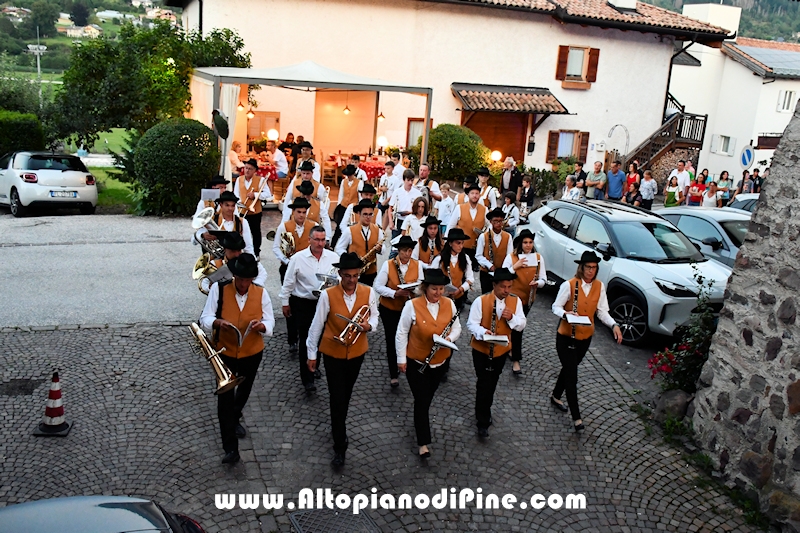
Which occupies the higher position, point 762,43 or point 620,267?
point 762,43

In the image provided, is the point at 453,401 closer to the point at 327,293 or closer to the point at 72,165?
the point at 327,293

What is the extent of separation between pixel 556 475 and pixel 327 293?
2.74 metres

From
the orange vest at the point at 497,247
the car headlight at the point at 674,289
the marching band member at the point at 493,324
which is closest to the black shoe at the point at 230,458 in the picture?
the marching band member at the point at 493,324

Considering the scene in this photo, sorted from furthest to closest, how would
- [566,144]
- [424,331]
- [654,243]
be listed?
[566,144]
[654,243]
[424,331]

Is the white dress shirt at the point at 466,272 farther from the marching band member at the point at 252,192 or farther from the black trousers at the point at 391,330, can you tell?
the marching band member at the point at 252,192

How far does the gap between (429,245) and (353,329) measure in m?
2.56

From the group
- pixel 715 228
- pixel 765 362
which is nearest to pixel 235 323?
pixel 765 362

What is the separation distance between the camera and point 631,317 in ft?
34.8

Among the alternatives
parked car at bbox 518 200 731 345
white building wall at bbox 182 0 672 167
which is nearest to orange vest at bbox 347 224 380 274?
parked car at bbox 518 200 731 345

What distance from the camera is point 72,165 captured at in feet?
56.9

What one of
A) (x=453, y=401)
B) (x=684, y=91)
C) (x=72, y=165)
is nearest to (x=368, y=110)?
(x=72, y=165)

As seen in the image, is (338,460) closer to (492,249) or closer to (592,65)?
(492,249)

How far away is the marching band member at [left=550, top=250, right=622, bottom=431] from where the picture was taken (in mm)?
7789

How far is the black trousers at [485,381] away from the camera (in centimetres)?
740
